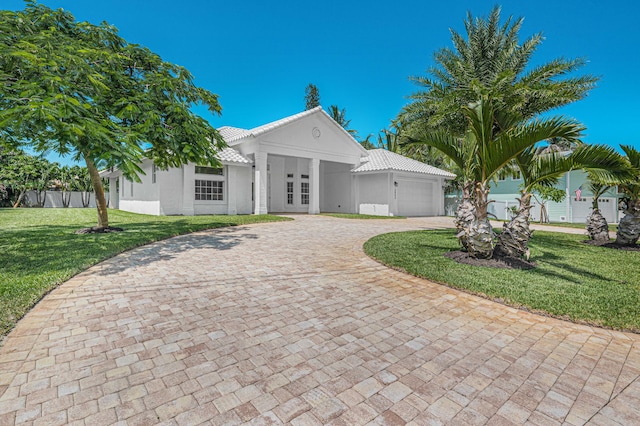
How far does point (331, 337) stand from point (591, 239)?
11.5m

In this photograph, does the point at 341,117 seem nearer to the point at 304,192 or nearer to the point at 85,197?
the point at 304,192

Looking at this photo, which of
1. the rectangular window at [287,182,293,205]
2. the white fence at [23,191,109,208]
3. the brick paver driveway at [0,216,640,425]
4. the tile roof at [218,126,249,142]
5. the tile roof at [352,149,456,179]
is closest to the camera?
the brick paver driveway at [0,216,640,425]

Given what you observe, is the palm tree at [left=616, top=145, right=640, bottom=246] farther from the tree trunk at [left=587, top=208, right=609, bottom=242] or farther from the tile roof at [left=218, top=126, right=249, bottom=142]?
the tile roof at [left=218, top=126, right=249, bottom=142]

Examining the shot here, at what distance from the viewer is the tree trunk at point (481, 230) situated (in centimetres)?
652

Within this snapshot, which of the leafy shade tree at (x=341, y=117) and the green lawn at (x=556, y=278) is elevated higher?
the leafy shade tree at (x=341, y=117)

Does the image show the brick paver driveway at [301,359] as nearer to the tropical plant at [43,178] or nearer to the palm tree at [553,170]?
the palm tree at [553,170]

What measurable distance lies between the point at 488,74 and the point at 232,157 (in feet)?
42.5

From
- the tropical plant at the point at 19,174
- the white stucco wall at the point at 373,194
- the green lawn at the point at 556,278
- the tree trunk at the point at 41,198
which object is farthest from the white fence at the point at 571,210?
the tree trunk at the point at 41,198

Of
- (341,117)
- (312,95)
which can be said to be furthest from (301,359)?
(312,95)

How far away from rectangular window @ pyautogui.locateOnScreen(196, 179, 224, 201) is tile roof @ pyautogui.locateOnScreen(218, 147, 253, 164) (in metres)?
1.55

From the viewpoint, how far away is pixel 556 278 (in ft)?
18.4

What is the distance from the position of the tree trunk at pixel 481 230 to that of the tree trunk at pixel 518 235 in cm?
41

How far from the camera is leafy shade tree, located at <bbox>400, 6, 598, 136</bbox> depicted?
1001 cm

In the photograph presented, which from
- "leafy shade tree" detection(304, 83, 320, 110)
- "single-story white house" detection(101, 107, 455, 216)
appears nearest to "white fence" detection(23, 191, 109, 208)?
"single-story white house" detection(101, 107, 455, 216)
